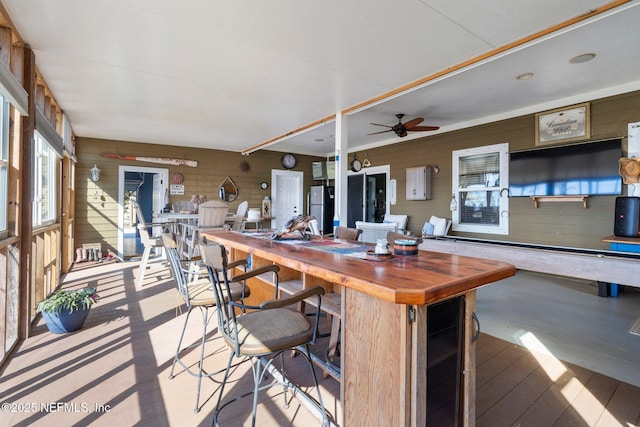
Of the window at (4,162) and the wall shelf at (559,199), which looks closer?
the window at (4,162)

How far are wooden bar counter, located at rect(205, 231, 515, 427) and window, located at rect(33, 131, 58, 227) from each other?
396 centimetres

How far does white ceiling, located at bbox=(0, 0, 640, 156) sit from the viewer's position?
7.86ft

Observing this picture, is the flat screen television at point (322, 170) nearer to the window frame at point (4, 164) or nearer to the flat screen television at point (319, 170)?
the flat screen television at point (319, 170)

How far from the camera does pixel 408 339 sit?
45.6 inches

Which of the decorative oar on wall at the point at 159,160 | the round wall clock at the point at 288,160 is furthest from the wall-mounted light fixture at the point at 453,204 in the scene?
the decorative oar on wall at the point at 159,160

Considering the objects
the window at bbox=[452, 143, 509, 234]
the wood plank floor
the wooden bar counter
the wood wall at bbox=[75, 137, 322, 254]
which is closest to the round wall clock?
the wood wall at bbox=[75, 137, 322, 254]

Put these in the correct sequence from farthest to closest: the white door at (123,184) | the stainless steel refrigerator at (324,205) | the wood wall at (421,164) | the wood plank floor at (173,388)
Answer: the stainless steel refrigerator at (324,205), the white door at (123,184), the wood wall at (421,164), the wood plank floor at (173,388)

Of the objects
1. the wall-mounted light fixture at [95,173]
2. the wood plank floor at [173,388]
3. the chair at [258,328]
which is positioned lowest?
the wood plank floor at [173,388]

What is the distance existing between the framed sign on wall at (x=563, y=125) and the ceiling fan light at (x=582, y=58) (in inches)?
52.1

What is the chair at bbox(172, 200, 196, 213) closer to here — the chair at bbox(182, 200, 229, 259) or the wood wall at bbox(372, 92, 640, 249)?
the chair at bbox(182, 200, 229, 259)

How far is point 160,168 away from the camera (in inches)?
286

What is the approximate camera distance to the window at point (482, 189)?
5254 millimetres

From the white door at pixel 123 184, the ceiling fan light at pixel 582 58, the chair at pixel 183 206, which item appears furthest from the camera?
the white door at pixel 123 184

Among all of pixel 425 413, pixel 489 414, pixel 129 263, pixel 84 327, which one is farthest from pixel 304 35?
pixel 129 263
